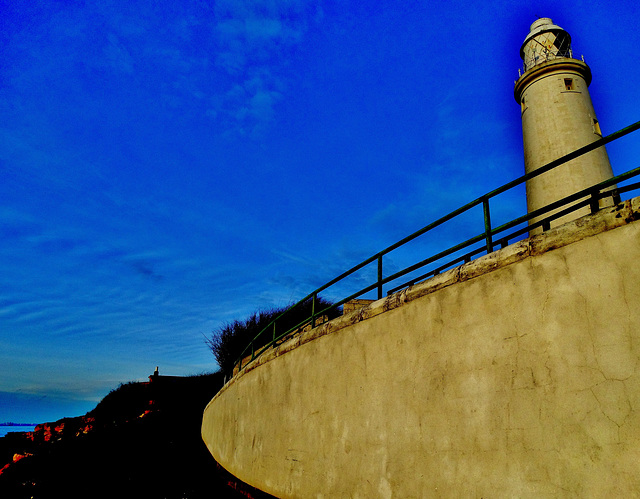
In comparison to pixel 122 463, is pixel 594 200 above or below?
above

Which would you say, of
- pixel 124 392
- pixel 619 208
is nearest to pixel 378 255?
pixel 619 208

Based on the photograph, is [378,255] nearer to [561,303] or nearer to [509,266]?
[509,266]

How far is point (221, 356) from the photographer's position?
98.9 feet

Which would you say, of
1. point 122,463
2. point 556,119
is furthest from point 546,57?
point 122,463

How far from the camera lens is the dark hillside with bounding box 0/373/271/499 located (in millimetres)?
13453

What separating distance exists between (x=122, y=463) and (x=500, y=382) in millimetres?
17224

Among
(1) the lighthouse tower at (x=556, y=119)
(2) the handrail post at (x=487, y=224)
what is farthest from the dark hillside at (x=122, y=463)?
(1) the lighthouse tower at (x=556, y=119)

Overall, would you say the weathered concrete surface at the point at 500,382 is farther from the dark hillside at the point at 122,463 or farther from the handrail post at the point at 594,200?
the dark hillside at the point at 122,463

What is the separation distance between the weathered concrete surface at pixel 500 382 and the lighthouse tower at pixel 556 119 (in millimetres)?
9556

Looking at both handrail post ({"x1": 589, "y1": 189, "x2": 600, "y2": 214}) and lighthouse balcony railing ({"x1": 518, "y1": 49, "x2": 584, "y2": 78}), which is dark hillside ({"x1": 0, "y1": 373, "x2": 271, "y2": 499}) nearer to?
handrail post ({"x1": 589, "y1": 189, "x2": 600, "y2": 214})

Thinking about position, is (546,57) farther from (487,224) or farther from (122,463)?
(122,463)

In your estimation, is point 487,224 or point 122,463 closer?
point 487,224

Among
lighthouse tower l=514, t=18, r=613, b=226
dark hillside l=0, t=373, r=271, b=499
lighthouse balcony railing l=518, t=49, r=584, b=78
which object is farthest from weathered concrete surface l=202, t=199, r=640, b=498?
lighthouse balcony railing l=518, t=49, r=584, b=78

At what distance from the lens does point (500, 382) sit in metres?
4.19
